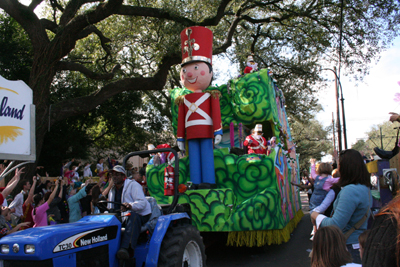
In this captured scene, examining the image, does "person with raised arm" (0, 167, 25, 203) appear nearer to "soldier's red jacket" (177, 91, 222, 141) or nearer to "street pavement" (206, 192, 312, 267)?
"soldier's red jacket" (177, 91, 222, 141)

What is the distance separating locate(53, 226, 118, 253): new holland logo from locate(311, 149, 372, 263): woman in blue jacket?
216 centimetres

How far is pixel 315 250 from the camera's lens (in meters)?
1.95

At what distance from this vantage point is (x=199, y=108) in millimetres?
6988

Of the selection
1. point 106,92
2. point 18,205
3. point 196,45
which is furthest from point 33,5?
point 18,205

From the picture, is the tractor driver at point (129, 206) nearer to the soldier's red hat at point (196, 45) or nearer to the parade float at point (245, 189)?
the parade float at point (245, 189)

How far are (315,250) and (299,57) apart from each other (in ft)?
54.3

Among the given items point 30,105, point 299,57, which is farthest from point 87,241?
point 299,57

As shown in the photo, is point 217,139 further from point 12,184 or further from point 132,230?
point 12,184

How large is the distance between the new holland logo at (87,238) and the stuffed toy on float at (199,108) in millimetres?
3333

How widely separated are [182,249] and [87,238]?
1.30 m

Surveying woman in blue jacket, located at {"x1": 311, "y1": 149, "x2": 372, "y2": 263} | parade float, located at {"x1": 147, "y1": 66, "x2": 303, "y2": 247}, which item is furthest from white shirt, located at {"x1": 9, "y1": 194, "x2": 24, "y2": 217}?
woman in blue jacket, located at {"x1": 311, "y1": 149, "x2": 372, "y2": 263}

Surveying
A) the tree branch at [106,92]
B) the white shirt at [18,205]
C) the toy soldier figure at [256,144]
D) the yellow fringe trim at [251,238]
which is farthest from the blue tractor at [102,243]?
the tree branch at [106,92]

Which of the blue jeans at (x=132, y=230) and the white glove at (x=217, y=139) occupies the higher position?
the white glove at (x=217, y=139)

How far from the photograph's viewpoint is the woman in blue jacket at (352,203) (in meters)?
2.50
